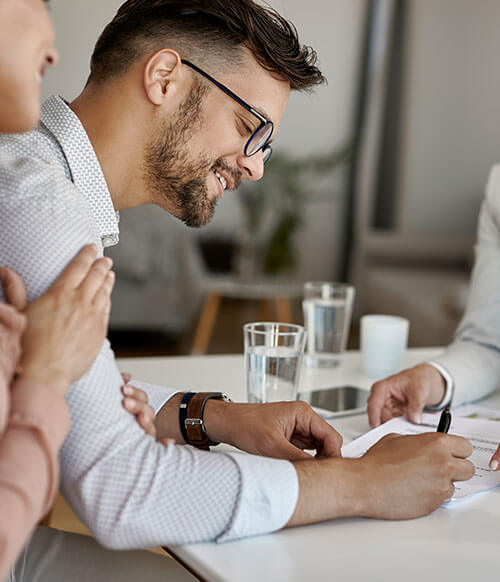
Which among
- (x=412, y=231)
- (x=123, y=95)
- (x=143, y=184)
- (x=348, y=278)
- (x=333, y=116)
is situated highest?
(x=333, y=116)

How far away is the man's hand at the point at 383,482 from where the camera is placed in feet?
2.34

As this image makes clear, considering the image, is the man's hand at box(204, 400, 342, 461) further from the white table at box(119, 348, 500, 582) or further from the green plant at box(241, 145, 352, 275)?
the green plant at box(241, 145, 352, 275)

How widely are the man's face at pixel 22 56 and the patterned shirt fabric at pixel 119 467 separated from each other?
4.3 inches

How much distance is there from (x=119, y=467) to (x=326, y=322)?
2.62 feet

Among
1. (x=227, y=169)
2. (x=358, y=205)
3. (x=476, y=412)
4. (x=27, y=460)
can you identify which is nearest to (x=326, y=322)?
(x=476, y=412)

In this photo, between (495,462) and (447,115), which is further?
(447,115)

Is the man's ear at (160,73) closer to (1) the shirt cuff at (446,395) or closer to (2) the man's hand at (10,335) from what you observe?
(2) the man's hand at (10,335)

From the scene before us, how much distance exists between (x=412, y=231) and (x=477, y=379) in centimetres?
442

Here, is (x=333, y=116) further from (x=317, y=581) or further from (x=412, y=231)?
(x=317, y=581)

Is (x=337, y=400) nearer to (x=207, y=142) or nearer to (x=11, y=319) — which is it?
(x=207, y=142)

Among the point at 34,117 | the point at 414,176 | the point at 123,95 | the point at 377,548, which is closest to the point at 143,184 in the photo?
the point at 123,95

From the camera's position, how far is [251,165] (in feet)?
3.54

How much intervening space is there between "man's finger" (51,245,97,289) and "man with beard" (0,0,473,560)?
0.04 ft

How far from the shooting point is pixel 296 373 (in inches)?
42.9
